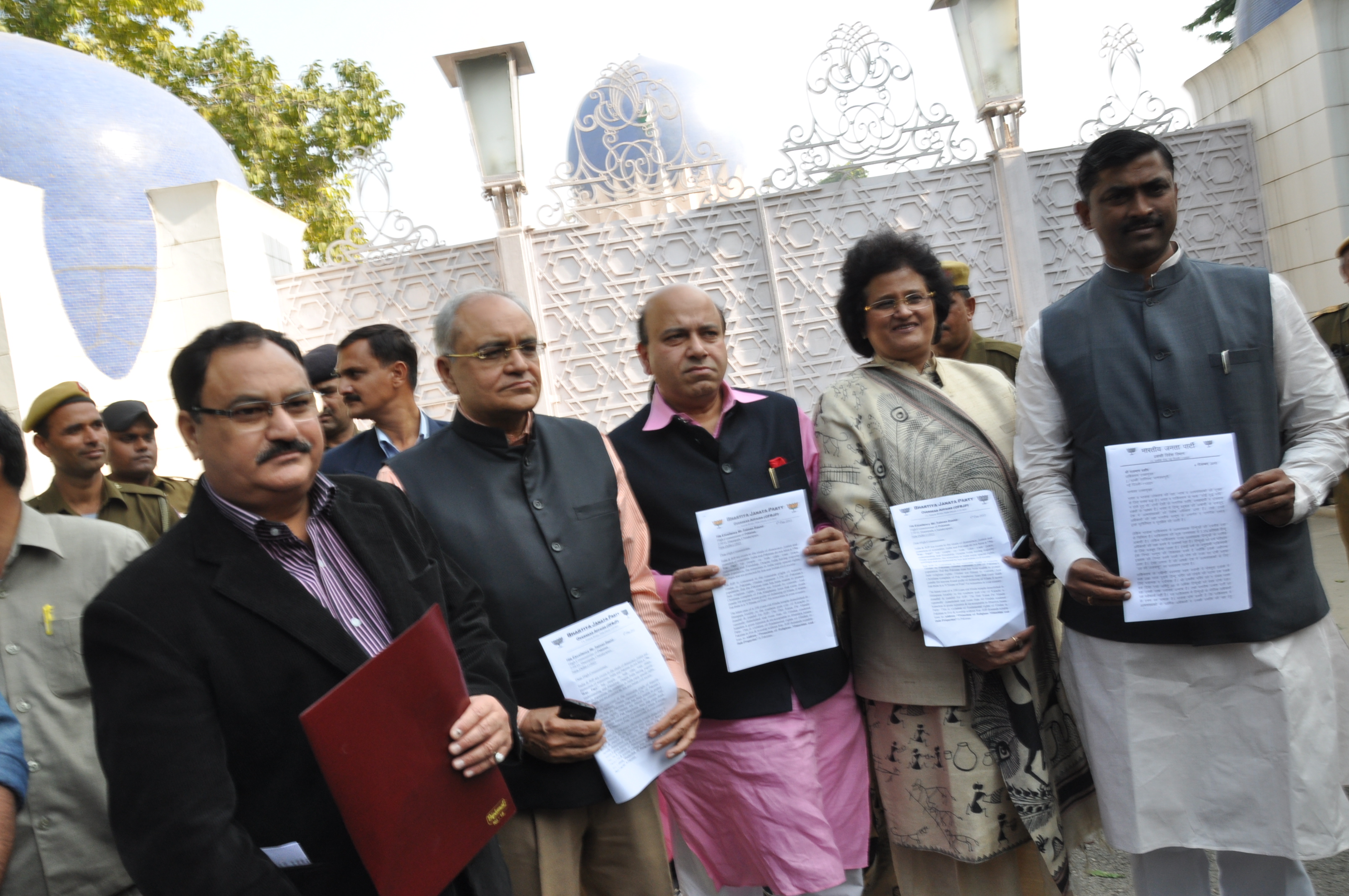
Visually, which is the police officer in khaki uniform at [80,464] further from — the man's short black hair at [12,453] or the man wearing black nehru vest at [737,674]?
the man wearing black nehru vest at [737,674]

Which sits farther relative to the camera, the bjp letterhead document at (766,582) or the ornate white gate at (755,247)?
the ornate white gate at (755,247)

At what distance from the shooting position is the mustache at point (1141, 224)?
96.2 inches

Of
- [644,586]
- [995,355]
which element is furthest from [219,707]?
[995,355]

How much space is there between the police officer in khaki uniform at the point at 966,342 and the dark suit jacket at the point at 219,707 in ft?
11.0

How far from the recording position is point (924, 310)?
2.86m

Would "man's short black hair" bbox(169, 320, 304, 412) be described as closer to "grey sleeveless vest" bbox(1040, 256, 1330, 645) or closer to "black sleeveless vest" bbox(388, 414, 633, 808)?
"black sleeveless vest" bbox(388, 414, 633, 808)

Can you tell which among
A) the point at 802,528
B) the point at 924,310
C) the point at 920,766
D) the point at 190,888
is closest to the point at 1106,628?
the point at 920,766

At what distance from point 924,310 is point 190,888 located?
94.7 inches

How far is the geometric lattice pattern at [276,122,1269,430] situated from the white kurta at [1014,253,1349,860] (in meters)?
5.59

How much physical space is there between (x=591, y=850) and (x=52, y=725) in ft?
4.44

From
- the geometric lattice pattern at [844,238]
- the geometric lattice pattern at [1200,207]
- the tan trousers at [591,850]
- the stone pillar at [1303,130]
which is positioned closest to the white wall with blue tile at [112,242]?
the geometric lattice pattern at [844,238]

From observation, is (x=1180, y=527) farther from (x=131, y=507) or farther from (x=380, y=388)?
(x=131, y=507)

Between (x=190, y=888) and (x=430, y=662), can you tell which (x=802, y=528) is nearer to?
(x=430, y=662)

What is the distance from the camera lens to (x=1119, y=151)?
2436mm
